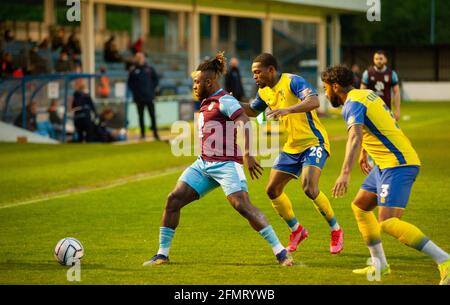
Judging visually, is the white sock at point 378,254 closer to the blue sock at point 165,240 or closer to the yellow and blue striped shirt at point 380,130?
the yellow and blue striped shirt at point 380,130

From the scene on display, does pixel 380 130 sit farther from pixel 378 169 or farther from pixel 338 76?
pixel 338 76

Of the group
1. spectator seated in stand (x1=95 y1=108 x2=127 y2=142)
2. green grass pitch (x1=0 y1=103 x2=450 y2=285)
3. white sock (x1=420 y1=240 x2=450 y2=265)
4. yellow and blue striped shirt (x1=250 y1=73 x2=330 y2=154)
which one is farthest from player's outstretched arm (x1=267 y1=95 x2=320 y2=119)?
spectator seated in stand (x1=95 y1=108 x2=127 y2=142)

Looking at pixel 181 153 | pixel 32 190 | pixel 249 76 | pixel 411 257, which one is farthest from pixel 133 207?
pixel 249 76

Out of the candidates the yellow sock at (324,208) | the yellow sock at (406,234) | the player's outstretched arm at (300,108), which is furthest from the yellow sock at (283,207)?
the yellow sock at (406,234)

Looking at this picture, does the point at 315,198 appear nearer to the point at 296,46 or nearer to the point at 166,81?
the point at 166,81

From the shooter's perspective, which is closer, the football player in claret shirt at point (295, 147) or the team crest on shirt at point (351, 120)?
the team crest on shirt at point (351, 120)

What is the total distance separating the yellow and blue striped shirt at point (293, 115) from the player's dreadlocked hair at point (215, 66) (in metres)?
1.12

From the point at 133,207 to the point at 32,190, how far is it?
2.80 metres

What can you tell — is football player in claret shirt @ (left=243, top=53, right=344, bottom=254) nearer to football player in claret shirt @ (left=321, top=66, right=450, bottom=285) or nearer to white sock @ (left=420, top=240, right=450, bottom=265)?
football player in claret shirt @ (left=321, top=66, right=450, bottom=285)

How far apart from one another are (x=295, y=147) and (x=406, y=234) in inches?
105

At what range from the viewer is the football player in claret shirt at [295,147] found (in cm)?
1045

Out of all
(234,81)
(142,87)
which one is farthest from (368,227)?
(234,81)

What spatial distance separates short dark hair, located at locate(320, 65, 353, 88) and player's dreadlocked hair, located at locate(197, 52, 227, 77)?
3.86 ft

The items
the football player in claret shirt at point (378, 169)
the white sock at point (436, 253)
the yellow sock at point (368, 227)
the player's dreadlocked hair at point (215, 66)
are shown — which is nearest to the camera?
the white sock at point (436, 253)
